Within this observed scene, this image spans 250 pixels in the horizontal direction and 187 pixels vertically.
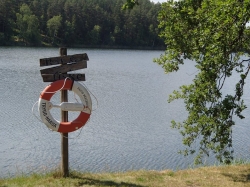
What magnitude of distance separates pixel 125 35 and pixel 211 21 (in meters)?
63.2

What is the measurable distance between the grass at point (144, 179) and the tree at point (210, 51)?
550 mm

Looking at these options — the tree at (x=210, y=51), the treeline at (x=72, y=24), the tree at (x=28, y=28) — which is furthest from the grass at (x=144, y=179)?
the tree at (x=28, y=28)

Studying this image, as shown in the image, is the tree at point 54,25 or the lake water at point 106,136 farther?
the tree at point 54,25

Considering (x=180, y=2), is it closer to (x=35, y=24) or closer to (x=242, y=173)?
(x=242, y=173)

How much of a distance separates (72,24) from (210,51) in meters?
57.7

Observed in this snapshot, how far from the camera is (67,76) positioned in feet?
16.5

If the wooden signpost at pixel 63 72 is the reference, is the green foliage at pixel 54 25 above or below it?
above

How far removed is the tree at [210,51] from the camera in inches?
159

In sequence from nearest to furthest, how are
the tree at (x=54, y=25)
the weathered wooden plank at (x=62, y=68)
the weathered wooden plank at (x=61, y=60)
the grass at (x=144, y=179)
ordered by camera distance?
the grass at (x=144, y=179), the weathered wooden plank at (x=61, y=60), the weathered wooden plank at (x=62, y=68), the tree at (x=54, y=25)

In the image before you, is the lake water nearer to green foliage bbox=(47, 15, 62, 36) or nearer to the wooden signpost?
the wooden signpost

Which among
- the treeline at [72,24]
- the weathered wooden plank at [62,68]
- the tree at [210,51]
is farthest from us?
the treeline at [72,24]

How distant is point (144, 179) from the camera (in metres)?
5.12

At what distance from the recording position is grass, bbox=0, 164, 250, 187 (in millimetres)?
4684

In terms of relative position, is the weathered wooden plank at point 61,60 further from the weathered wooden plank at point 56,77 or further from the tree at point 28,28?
the tree at point 28,28
